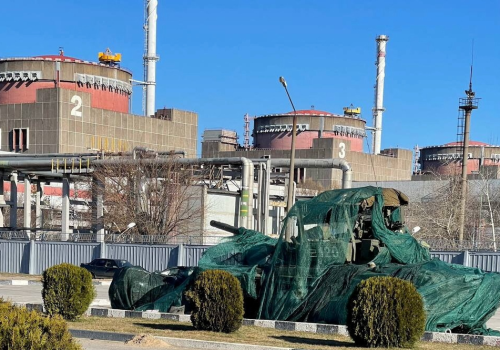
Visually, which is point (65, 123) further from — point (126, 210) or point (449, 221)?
point (449, 221)

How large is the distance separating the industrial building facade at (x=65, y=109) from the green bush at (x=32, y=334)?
68633mm

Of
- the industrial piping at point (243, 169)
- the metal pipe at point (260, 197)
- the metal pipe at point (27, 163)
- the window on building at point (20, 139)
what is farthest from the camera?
the window on building at point (20, 139)

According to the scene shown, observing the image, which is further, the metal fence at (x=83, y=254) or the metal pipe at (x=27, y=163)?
the metal pipe at (x=27, y=163)

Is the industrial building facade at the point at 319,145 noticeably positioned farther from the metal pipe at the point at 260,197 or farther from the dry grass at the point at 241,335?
the dry grass at the point at 241,335

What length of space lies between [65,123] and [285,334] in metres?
62.8

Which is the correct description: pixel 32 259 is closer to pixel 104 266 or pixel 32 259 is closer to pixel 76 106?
pixel 104 266

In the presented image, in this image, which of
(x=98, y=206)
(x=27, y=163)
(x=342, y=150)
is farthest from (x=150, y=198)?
(x=342, y=150)

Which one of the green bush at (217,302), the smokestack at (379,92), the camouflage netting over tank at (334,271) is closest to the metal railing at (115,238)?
the camouflage netting over tank at (334,271)

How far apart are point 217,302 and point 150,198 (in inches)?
1372

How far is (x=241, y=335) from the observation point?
16.5 meters

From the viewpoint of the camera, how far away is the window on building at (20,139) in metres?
79.4

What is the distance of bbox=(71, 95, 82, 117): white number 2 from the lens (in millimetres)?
77500

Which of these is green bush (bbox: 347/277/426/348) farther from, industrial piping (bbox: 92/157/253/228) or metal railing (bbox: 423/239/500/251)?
industrial piping (bbox: 92/157/253/228)

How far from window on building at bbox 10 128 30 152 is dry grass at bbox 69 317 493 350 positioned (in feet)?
207
